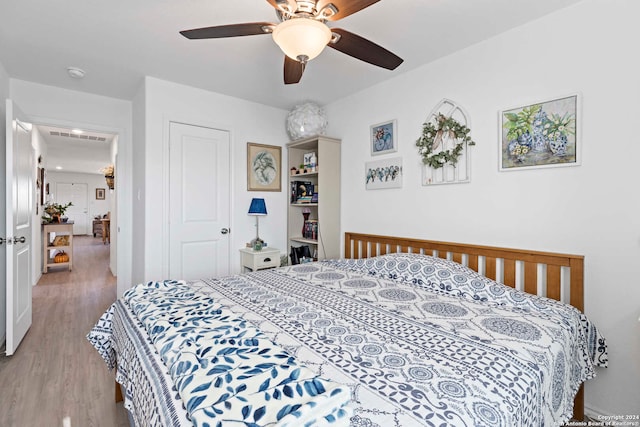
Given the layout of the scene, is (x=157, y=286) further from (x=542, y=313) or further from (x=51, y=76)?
(x=51, y=76)

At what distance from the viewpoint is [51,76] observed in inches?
114

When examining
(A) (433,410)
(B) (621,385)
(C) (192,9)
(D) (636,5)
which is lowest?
(B) (621,385)

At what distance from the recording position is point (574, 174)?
6.19ft

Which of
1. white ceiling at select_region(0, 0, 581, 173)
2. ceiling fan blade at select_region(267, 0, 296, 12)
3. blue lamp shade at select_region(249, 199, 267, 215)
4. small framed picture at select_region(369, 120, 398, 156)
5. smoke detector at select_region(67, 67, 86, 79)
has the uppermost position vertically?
white ceiling at select_region(0, 0, 581, 173)

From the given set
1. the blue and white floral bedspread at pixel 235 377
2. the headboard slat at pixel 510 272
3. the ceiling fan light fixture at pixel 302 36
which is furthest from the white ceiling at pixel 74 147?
the headboard slat at pixel 510 272

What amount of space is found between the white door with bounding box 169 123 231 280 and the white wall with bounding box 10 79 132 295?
2.76 ft

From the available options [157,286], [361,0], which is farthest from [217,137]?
[361,0]

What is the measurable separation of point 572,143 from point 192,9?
7.89 ft

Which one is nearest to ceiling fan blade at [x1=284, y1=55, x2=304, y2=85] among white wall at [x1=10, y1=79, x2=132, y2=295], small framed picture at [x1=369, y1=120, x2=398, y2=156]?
small framed picture at [x1=369, y1=120, x2=398, y2=156]

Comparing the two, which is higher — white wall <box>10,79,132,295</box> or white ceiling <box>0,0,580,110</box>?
white ceiling <box>0,0,580,110</box>

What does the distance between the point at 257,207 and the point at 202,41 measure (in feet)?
5.41

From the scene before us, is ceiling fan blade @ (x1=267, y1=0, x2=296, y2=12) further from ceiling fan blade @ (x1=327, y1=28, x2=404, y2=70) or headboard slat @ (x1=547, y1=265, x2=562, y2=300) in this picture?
headboard slat @ (x1=547, y1=265, x2=562, y2=300)

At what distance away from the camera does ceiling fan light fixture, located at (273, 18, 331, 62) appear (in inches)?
58.2

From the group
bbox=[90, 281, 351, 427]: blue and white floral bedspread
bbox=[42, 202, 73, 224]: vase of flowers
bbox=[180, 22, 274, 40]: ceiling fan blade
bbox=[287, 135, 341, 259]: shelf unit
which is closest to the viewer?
bbox=[90, 281, 351, 427]: blue and white floral bedspread
